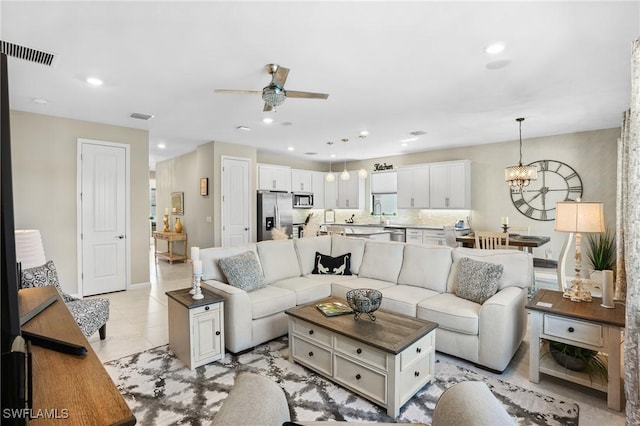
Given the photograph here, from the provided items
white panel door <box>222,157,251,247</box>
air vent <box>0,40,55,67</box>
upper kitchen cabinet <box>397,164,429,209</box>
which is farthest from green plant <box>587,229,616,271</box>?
air vent <box>0,40,55,67</box>

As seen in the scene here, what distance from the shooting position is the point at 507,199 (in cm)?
655

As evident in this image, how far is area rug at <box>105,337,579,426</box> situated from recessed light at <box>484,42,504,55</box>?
270cm

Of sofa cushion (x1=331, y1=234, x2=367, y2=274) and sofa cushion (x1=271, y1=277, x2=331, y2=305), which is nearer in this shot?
sofa cushion (x1=271, y1=277, x2=331, y2=305)

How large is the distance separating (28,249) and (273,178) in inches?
197

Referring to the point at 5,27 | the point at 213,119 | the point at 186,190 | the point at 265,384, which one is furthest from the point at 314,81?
the point at 186,190

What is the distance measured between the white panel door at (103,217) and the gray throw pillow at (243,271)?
2.84 m

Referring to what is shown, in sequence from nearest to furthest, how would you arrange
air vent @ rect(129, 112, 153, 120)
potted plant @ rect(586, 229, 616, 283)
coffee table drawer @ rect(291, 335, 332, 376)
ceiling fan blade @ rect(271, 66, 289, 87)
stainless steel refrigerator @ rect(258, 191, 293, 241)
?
coffee table drawer @ rect(291, 335, 332, 376) < ceiling fan blade @ rect(271, 66, 289, 87) < air vent @ rect(129, 112, 153, 120) < potted plant @ rect(586, 229, 616, 283) < stainless steel refrigerator @ rect(258, 191, 293, 241)

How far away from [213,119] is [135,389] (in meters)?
3.67

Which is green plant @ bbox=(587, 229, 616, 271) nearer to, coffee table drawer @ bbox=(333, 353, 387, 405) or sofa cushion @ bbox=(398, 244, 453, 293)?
sofa cushion @ bbox=(398, 244, 453, 293)

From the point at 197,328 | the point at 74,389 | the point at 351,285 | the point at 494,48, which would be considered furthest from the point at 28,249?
the point at 494,48

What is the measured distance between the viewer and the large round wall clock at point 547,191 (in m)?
5.85

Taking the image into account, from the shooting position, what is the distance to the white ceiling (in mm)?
2217

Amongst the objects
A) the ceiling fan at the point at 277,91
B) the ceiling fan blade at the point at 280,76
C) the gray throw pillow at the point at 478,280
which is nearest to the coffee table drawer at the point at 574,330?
the gray throw pillow at the point at 478,280

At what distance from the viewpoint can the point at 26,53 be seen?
8.85 ft
